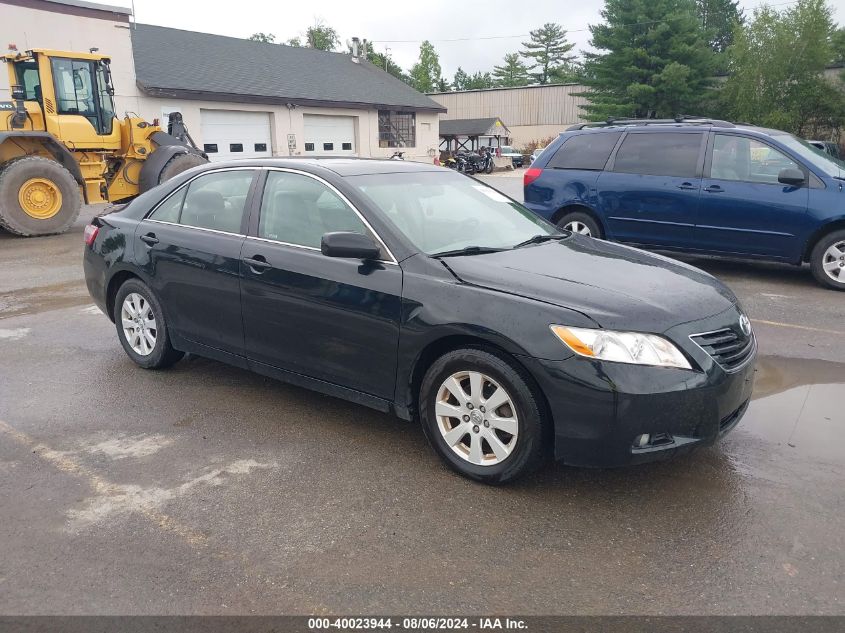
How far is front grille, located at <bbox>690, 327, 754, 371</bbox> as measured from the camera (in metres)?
3.38

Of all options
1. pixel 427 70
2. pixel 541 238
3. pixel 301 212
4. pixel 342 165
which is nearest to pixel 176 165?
pixel 342 165

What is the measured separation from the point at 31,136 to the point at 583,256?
11.9m

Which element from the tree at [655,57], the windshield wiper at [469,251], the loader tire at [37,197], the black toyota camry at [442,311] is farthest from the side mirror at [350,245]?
the tree at [655,57]

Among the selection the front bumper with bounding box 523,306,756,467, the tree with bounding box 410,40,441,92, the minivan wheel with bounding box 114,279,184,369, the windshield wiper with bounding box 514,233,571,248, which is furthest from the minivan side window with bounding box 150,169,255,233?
the tree with bounding box 410,40,441,92

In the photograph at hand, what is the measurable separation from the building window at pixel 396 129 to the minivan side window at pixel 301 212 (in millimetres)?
31385

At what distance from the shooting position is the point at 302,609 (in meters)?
2.66

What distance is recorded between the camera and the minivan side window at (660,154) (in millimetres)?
8500

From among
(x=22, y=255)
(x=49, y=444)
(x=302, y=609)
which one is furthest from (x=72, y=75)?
(x=302, y=609)

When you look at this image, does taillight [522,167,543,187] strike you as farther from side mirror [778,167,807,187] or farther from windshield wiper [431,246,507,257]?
windshield wiper [431,246,507,257]

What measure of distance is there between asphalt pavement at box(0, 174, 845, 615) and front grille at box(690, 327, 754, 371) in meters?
0.62

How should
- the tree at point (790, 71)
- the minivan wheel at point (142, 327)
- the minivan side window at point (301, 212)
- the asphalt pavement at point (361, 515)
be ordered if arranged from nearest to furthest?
the asphalt pavement at point (361, 515), the minivan side window at point (301, 212), the minivan wheel at point (142, 327), the tree at point (790, 71)

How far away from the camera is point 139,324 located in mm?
5258

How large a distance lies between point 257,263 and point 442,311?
1.40m

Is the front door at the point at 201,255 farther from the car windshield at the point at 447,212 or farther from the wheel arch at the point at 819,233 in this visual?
the wheel arch at the point at 819,233
